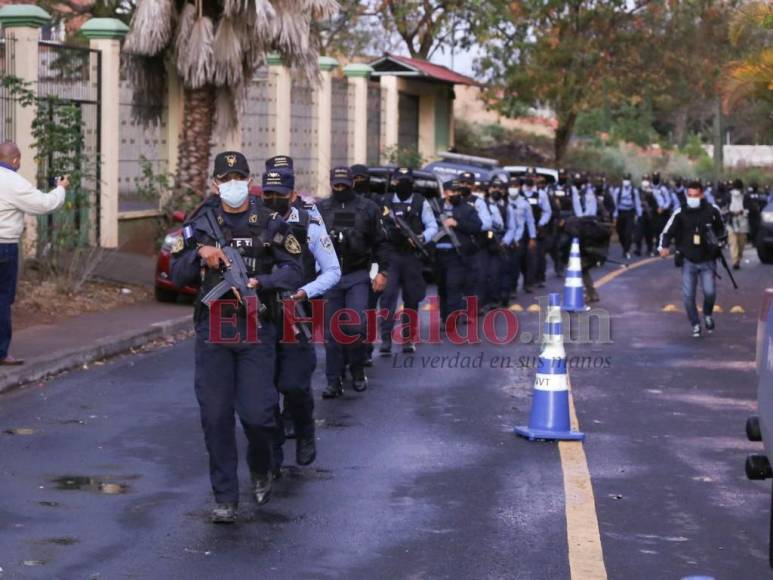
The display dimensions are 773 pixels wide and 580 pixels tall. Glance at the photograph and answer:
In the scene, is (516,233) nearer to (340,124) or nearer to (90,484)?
(90,484)

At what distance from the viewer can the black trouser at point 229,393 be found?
7.76 meters

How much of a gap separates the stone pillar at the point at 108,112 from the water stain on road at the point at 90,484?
13.9m

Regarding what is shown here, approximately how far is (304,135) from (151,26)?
12.4 meters

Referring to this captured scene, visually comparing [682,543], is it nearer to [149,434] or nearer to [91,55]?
[149,434]

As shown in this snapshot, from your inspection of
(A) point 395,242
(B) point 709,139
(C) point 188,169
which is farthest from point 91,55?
(B) point 709,139

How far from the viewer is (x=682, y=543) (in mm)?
7422

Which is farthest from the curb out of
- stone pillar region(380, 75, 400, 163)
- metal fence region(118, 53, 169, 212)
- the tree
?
the tree

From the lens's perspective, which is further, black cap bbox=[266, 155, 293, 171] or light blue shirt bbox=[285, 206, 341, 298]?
black cap bbox=[266, 155, 293, 171]

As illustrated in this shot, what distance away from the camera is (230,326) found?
7.74 meters

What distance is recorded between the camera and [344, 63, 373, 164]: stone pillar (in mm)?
37031

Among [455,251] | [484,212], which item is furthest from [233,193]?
[484,212]

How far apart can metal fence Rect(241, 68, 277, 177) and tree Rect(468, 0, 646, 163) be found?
544 inches

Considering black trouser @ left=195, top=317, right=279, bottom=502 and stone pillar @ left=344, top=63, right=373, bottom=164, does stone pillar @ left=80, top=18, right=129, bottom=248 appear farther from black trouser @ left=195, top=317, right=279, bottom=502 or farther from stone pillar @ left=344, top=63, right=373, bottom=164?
black trouser @ left=195, top=317, right=279, bottom=502

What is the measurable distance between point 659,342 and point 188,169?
28.5ft
